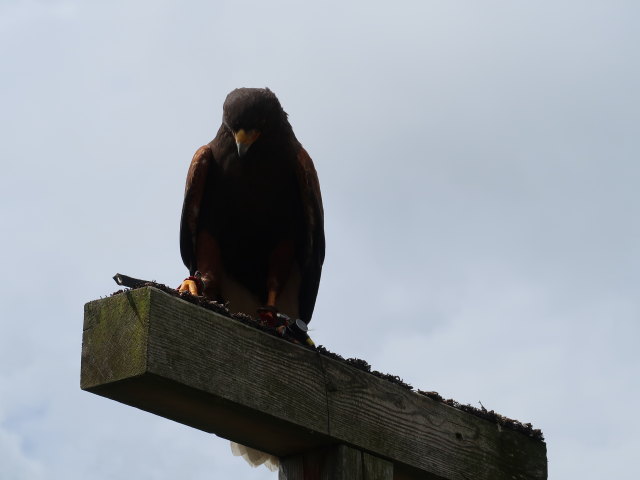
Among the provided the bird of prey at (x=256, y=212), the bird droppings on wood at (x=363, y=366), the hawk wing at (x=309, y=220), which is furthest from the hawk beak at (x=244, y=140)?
the bird droppings on wood at (x=363, y=366)

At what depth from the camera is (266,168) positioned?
552cm

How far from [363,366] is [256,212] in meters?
2.47

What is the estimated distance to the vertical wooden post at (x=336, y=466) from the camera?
9.66 feet

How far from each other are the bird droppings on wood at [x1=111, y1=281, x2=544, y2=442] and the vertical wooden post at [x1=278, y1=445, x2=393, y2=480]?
25 centimetres

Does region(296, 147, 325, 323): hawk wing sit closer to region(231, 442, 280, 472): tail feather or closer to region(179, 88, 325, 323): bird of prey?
region(179, 88, 325, 323): bird of prey

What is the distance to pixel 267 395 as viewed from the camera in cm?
277

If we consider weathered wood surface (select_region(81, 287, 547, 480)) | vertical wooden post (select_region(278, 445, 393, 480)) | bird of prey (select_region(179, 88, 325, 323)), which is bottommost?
vertical wooden post (select_region(278, 445, 393, 480))

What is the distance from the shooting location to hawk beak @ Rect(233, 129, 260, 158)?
5.35m

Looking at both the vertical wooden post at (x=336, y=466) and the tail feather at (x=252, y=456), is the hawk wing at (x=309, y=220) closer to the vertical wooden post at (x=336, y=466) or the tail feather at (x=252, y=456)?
the tail feather at (x=252, y=456)

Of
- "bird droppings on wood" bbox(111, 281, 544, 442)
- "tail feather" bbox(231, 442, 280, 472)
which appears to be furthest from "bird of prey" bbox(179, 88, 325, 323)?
"bird droppings on wood" bbox(111, 281, 544, 442)

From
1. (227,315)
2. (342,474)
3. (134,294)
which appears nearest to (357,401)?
(342,474)

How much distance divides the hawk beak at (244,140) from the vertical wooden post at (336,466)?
251cm

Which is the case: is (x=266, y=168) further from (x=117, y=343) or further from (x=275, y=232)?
(x=117, y=343)

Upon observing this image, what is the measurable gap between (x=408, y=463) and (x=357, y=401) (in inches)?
9.6
